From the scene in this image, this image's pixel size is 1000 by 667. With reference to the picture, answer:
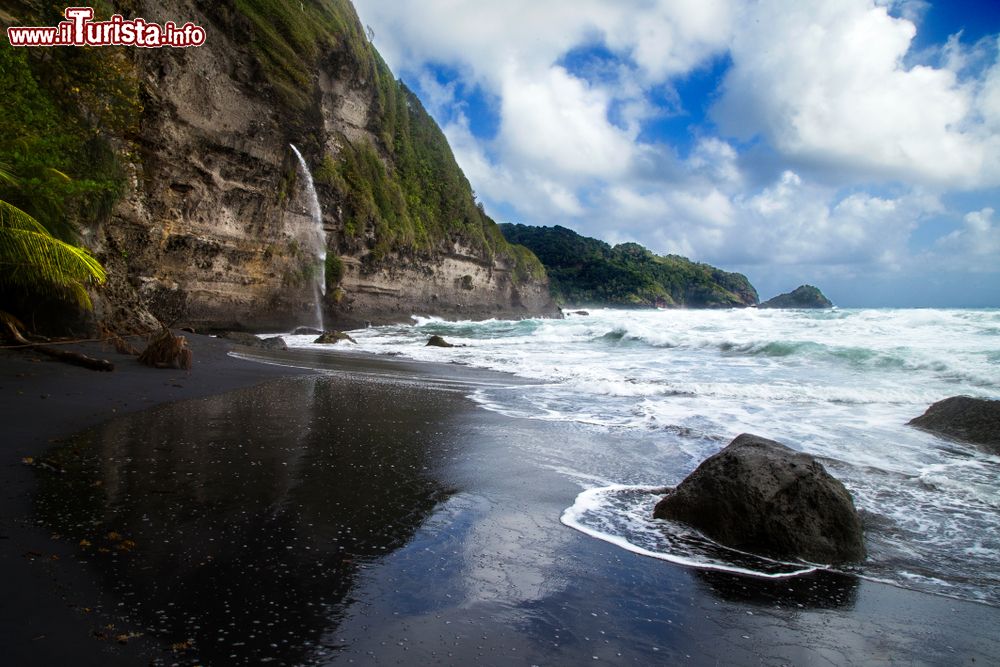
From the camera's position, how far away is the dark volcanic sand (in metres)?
2.19

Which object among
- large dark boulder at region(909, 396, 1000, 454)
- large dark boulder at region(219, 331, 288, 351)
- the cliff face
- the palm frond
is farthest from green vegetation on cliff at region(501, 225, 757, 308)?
the palm frond

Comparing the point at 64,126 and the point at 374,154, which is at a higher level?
the point at 374,154

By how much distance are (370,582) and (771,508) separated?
267cm

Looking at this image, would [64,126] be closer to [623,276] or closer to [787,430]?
[787,430]

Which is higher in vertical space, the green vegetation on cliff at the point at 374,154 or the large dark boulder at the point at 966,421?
the green vegetation on cliff at the point at 374,154

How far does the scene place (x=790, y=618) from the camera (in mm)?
2738

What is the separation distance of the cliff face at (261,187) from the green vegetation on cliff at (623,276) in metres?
60.7

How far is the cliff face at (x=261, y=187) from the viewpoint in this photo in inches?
722

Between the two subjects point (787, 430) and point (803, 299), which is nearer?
point (787, 430)

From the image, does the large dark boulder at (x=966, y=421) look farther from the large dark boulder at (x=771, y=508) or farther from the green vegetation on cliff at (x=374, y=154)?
the green vegetation on cliff at (x=374, y=154)

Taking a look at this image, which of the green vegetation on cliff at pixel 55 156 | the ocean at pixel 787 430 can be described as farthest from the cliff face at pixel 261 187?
the ocean at pixel 787 430

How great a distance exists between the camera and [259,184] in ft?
74.3

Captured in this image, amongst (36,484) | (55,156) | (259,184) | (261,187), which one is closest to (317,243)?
(261,187)

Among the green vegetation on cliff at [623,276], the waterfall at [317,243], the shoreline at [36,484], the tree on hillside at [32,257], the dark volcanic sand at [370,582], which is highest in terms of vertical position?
the green vegetation on cliff at [623,276]
